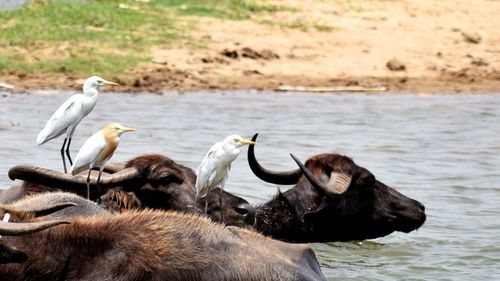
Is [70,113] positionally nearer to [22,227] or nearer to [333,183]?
[333,183]

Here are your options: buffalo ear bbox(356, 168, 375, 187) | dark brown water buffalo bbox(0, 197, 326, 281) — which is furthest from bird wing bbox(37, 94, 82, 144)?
dark brown water buffalo bbox(0, 197, 326, 281)

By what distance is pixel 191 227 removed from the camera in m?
6.54

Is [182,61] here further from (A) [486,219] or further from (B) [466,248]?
(B) [466,248]

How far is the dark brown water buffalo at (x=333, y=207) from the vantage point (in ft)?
34.2

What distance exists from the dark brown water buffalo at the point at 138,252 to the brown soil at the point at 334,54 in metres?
12.8

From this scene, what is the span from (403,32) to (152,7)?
444 cm

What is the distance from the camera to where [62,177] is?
29.3ft

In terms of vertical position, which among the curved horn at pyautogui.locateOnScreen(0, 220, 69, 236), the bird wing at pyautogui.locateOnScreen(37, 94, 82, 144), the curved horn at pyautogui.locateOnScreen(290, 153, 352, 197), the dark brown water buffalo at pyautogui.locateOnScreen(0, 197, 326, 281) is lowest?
the curved horn at pyautogui.locateOnScreen(290, 153, 352, 197)

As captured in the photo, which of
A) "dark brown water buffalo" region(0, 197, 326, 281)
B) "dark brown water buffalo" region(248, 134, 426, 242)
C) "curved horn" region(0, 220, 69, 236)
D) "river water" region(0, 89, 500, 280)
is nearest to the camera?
"curved horn" region(0, 220, 69, 236)

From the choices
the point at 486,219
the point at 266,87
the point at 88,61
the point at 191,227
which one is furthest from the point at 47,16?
the point at 191,227

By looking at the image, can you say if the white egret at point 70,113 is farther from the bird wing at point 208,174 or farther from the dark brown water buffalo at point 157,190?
the bird wing at point 208,174

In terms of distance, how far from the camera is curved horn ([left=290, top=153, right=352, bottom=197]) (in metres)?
10.0

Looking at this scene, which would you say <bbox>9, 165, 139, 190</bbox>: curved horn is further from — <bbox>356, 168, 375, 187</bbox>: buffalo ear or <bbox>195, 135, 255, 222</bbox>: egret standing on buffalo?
<bbox>356, 168, 375, 187</bbox>: buffalo ear

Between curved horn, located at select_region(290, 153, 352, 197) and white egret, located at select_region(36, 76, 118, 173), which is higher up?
white egret, located at select_region(36, 76, 118, 173)
